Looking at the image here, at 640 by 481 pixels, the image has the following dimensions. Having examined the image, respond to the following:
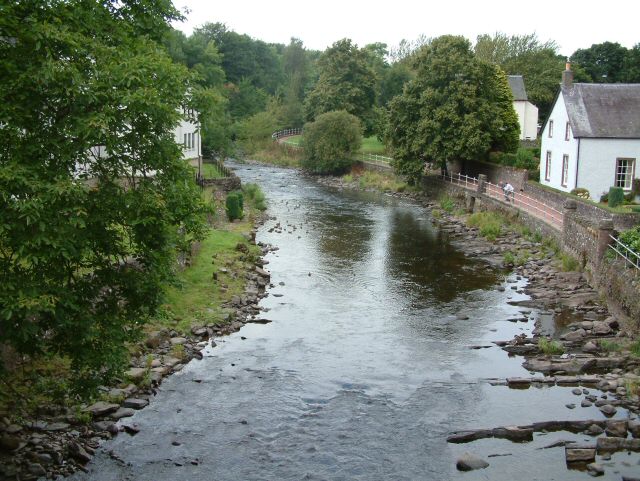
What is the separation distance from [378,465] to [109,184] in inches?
339

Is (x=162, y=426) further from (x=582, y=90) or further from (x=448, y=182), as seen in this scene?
(x=448, y=182)

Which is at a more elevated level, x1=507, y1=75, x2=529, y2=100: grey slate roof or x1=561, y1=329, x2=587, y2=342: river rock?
x1=507, y1=75, x2=529, y2=100: grey slate roof

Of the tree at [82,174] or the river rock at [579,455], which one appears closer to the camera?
the tree at [82,174]

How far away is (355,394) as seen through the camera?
19.8 meters

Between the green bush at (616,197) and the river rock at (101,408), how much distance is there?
→ 105 ft

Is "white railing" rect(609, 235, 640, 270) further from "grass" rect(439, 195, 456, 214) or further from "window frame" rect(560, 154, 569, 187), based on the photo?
"grass" rect(439, 195, 456, 214)

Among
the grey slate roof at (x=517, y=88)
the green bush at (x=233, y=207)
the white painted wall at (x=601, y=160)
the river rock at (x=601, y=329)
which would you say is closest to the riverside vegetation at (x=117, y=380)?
the green bush at (x=233, y=207)

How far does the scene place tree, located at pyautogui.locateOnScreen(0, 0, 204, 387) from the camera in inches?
465

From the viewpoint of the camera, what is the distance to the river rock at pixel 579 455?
16.1m

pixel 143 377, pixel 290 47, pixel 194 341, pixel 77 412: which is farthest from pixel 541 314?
pixel 290 47

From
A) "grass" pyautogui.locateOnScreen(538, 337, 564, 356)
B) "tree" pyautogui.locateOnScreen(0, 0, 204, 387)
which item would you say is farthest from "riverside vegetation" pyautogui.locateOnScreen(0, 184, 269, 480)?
"grass" pyautogui.locateOnScreen(538, 337, 564, 356)

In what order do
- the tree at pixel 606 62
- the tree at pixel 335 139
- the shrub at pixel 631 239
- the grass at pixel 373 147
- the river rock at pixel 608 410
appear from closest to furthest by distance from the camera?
the river rock at pixel 608 410 < the shrub at pixel 631 239 < the tree at pixel 335 139 < the grass at pixel 373 147 < the tree at pixel 606 62

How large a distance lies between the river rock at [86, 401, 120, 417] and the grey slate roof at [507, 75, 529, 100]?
220 ft

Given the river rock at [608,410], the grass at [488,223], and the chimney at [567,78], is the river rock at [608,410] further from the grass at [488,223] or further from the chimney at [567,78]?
the chimney at [567,78]
